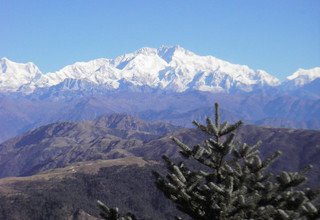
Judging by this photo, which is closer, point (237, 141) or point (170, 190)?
point (170, 190)

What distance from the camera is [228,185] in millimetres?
19750

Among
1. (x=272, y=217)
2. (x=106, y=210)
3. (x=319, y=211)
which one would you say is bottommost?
(x=106, y=210)

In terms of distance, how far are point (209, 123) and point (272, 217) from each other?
14.8ft

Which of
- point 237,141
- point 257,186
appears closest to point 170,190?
point 257,186

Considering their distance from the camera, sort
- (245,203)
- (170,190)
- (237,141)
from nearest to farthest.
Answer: (245,203)
(170,190)
(237,141)

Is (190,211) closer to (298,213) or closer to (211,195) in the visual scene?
(211,195)

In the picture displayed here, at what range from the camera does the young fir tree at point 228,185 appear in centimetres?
1962

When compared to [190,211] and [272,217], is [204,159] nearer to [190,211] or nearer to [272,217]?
[190,211]

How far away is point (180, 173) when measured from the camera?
69.2ft

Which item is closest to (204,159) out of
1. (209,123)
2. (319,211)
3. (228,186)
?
(209,123)

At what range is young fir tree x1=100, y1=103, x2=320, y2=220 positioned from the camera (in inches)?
773

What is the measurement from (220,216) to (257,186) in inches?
77.2

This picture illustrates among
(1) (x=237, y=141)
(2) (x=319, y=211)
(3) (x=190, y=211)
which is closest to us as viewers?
(2) (x=319, y=211)

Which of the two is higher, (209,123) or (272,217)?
(209,123)
